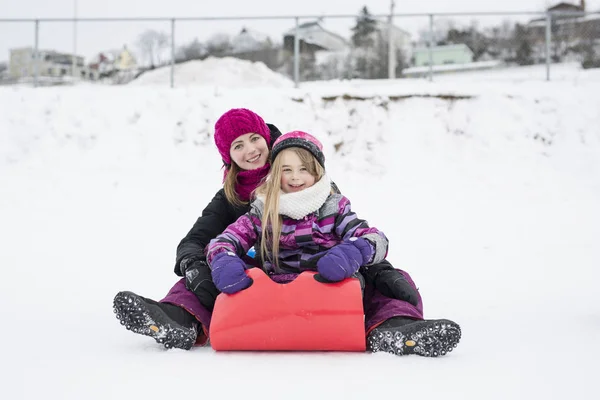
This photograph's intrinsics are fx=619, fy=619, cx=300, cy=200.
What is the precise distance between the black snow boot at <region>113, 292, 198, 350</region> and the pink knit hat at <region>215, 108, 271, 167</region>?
953mm

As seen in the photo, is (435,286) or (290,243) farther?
(435,286)

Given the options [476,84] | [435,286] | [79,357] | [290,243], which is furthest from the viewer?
[476,84]

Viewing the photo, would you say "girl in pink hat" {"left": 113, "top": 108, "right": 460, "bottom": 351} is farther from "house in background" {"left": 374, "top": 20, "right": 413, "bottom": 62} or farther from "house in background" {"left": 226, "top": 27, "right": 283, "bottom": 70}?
"house in background" {"left": 374, "top": 20, "right": 413, "bottom": 62}

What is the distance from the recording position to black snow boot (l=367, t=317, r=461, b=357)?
2336 mm

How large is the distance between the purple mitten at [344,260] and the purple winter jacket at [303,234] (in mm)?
138

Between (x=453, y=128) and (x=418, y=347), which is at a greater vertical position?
(x=453, y=128)

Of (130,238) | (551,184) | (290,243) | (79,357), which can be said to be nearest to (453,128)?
(551,184)

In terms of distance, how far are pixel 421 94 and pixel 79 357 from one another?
25.3 feet

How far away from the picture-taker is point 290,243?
278cm

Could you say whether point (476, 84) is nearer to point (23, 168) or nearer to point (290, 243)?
point (23, 168)

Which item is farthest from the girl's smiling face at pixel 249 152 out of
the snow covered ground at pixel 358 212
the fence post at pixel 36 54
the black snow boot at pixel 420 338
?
the fence post at pixel 36 54

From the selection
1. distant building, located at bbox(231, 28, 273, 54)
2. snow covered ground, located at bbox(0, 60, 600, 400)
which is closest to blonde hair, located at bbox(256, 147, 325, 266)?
snow covered ground, located at bbox(0, 60, 600, 400)

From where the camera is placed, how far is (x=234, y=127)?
10.4 feet

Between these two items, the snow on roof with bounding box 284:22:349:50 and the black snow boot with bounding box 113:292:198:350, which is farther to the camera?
the snow on roof with bounding box 284:22:349:50
